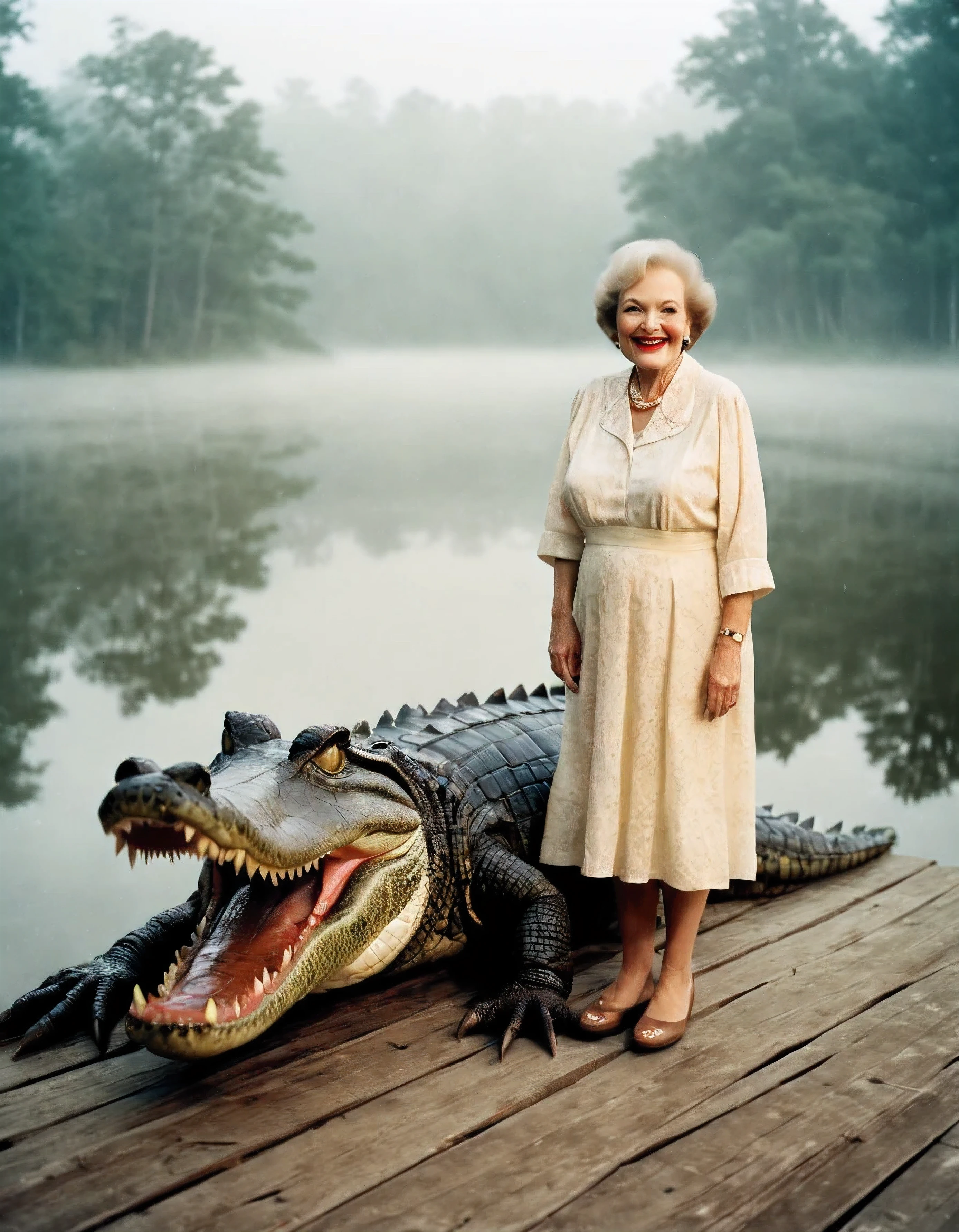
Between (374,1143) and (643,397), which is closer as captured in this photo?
(374,1143)

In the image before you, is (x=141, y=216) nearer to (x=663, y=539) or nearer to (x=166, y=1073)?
(x=663, y=539)

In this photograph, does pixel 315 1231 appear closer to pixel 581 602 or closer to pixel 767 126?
Result: pixel 581 602

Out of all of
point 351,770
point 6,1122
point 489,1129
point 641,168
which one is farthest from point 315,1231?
point 641,168

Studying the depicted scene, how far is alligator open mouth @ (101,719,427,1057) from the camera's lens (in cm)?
184

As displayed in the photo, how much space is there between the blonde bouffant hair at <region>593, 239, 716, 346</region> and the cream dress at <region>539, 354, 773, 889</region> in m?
0.11

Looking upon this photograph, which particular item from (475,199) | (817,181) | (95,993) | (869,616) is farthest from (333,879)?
(817,181)

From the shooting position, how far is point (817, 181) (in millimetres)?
5484

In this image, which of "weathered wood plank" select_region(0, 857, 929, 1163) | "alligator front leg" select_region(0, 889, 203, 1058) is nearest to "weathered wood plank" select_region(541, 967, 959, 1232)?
"weathered wood plank" select_region(0, 857, 929, 1163)

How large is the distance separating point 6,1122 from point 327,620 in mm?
3357

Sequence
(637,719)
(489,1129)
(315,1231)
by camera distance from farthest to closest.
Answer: (637,719), (489,1129), (315,1231)

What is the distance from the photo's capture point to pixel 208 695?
4852mm

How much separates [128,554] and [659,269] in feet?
11.4

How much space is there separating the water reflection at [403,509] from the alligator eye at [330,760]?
271 cm

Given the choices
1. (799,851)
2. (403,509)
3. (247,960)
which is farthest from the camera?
(403,509)
